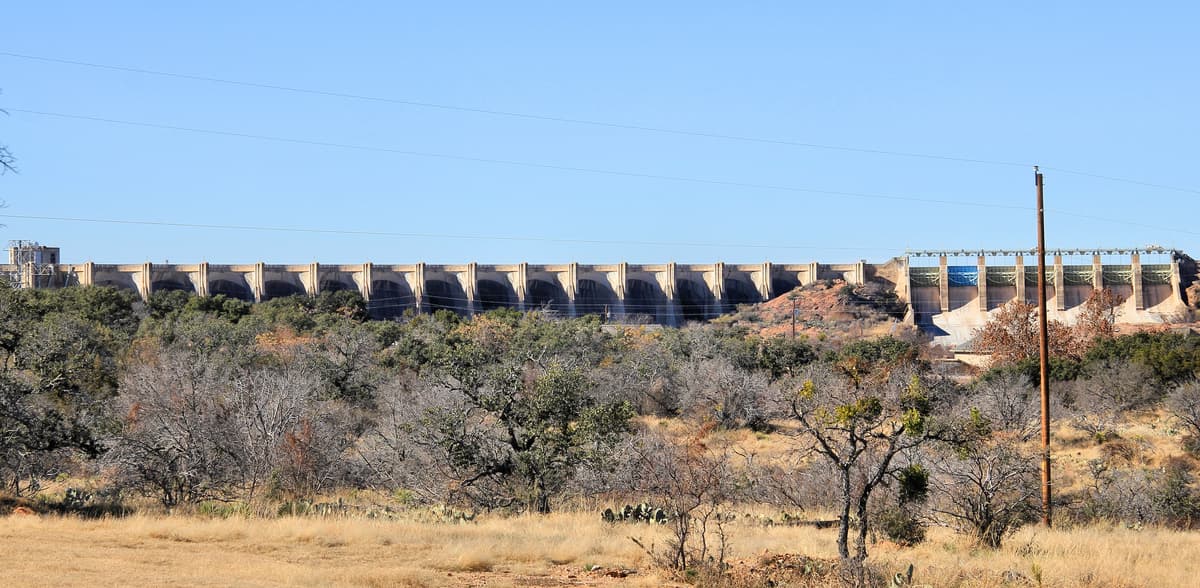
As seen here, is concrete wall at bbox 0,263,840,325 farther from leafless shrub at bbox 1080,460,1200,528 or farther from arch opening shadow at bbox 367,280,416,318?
leafless shrub at bbox 1080,460,1200,528

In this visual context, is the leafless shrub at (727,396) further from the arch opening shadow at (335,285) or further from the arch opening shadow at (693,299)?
the arch opening shadow at (335,285)

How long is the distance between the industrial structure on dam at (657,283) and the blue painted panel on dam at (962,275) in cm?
7

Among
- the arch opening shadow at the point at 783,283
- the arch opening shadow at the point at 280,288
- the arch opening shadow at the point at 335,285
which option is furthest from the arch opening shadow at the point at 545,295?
the arch opening shadow at the point at 280,288

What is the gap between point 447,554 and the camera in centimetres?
1480

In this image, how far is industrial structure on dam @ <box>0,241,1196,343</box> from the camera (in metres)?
78.3

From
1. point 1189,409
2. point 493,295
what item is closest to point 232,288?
point 493,295

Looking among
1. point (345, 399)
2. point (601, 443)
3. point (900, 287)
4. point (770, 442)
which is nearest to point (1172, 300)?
point (900, 287)

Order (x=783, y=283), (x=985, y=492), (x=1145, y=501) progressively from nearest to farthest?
(x=985, y=492), (x=1145, y=501), (x=783, y=283)

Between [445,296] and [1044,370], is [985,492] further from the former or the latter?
[445,296]

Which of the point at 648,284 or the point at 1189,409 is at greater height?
the point at 648,284

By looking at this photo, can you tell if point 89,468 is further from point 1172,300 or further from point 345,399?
point 1172,300

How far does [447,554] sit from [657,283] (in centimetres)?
7098

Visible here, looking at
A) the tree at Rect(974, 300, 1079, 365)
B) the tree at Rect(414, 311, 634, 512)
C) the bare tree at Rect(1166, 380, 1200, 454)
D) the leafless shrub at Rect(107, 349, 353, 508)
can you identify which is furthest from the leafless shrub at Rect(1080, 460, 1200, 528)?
the tree at Rect(974, 300, 1079, 365)

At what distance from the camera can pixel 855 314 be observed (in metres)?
72.9
